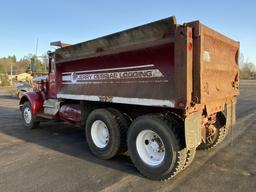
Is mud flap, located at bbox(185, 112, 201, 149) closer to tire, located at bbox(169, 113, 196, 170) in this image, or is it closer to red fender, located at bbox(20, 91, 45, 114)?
tire, located at bbox(169, 113, 196, 170)

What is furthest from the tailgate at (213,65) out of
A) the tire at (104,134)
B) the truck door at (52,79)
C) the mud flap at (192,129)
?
the truck door at (52,79)

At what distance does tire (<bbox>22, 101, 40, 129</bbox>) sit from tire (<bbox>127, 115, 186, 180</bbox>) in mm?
4817

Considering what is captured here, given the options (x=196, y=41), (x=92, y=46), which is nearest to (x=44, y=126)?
(x=92, y=46)

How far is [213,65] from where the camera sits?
176 inches

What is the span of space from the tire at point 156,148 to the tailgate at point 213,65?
74 centimetres

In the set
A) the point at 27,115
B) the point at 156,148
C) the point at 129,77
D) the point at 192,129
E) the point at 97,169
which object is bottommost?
the point at 97,169

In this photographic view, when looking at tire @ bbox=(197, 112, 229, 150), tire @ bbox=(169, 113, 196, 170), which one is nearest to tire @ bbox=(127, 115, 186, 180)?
tire @ bbox=(169, 113, 196, 170)

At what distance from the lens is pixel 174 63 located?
3.88 metres

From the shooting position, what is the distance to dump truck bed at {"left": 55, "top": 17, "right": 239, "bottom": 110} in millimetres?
3775

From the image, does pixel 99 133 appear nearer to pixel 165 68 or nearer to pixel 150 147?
pixel 150 147

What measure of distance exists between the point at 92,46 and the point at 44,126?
4713 millimetres

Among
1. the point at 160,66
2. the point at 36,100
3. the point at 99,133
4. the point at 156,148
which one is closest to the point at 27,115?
the point at 36,100

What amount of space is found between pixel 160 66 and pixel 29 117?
585cm

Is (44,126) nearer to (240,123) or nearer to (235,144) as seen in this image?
(235,144)
